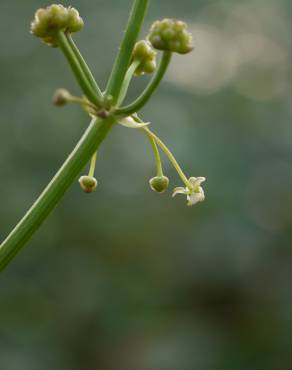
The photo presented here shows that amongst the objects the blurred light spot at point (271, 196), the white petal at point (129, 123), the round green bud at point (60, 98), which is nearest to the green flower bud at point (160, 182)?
the white petal at point (129, 123)

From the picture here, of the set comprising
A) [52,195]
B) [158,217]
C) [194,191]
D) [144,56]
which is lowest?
[158,217]

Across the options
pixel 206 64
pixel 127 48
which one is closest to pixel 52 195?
pixel 127 48

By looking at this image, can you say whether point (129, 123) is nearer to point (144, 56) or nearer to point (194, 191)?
point (144, 56)

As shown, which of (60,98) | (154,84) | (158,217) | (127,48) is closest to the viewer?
(60,98)

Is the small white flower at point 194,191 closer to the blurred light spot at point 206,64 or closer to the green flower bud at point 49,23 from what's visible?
the green flower bud at point 49,23

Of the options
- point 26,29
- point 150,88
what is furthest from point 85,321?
point 150,88

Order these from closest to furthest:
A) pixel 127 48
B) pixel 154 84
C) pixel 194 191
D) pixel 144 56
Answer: pixel 154 84 < pixel 127 48 < pixel 144 56 < pixel 194 191
